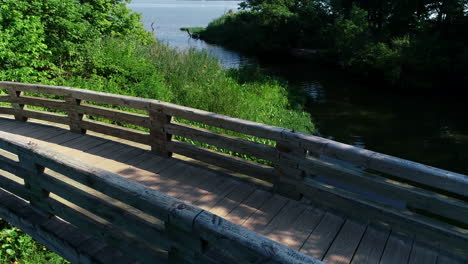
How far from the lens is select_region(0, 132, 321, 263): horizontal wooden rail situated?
205 centimetres

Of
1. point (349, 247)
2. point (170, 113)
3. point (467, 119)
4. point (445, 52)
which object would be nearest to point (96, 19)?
point (170, 113)

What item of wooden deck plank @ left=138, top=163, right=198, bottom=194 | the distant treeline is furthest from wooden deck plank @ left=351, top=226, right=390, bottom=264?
the distant treeline

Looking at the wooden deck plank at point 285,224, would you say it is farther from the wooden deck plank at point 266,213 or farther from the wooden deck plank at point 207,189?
the wooden deck plank at point 207,189

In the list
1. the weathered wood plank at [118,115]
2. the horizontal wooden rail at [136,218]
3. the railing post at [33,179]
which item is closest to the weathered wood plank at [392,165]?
the horizontal wooden rail at [136,218]

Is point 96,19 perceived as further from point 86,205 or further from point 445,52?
point 445,52

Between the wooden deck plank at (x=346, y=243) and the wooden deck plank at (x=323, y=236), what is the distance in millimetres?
50

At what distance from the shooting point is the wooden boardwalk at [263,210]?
342 centimetres

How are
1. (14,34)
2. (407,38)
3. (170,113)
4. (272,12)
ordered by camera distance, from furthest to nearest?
1. (272,12)
2. (407,38)
3. (14,34)
4. (170,113)

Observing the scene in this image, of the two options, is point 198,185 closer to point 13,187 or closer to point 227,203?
point 227,203

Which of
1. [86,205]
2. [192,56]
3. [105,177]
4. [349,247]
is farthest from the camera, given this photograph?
[192,56]

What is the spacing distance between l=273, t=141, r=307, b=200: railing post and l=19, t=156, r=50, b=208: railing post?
2.60m

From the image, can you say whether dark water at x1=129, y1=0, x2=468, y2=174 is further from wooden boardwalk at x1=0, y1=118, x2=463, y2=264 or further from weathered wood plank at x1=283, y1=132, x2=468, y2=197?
weathered wood plank at x1=283, y1=132, x2=468, y2=197

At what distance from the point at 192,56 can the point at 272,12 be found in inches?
863

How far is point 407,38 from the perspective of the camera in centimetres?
2248
